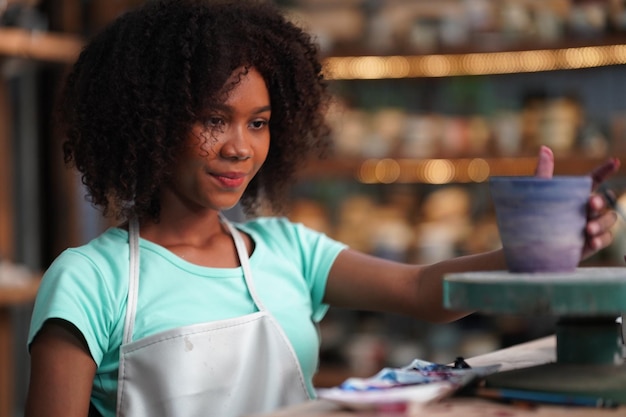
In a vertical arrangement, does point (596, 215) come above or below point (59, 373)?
above

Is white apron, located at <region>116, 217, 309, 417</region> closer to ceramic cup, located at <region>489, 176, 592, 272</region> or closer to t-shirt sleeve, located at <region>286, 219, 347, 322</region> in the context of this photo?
t-shirt sleeve, located at <region>286, 219, 347, 322</region>

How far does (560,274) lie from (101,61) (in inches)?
34.0

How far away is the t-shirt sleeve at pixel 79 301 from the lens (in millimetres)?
1421

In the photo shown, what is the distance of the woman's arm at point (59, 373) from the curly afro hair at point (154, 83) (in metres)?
0.27

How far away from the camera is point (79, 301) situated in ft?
4.74

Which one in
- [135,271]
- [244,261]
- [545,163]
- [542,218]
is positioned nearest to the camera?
[542,218]

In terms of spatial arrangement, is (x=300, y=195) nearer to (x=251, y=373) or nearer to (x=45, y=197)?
(x=45, y=197)

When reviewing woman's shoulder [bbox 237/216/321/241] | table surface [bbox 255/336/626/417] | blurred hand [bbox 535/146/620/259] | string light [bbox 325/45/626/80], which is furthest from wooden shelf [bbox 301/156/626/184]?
table surface [bbox 255/336/626/417]

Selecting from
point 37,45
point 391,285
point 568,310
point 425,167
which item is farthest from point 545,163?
point 37,45

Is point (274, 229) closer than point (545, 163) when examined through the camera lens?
No

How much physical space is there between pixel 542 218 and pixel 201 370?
0.58m

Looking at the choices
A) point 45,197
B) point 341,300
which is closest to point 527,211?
point 341,300

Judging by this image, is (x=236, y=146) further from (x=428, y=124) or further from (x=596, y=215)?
(x=428, y=124)

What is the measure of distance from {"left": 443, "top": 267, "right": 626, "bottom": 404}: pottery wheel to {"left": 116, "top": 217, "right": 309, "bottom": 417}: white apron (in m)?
0.45
